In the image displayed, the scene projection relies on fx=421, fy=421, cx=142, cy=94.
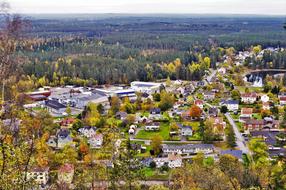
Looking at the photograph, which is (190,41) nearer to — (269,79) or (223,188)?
(269,79)

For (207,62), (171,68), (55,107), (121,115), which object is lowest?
(55,107)

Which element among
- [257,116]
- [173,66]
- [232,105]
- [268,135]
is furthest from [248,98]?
[173,66]

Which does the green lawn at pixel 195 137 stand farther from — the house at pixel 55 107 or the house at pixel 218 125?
the house at pixel 55 107

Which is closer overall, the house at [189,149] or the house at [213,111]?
the house at [189,149]

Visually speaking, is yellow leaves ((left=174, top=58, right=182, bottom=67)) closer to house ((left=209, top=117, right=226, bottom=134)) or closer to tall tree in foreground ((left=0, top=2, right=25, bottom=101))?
house ((left=209, top=117, right=226, bottom=134))

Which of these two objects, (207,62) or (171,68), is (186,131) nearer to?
(171,68)

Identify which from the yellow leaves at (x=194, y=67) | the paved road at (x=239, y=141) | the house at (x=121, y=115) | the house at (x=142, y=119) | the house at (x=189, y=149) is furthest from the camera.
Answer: the yellow leaves at (x=194, y=67)

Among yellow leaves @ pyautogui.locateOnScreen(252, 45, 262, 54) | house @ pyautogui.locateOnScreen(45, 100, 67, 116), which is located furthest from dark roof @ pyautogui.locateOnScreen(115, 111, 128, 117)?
yellow leaves @ pyautogui.locateOnScreen(252, 45, 262, 54)

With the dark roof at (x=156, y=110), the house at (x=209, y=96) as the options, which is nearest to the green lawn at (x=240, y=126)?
the dark roof at (x=156, y=110)

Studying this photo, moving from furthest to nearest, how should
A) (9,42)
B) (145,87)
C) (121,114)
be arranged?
(145,87), (121,114), (9,42)
